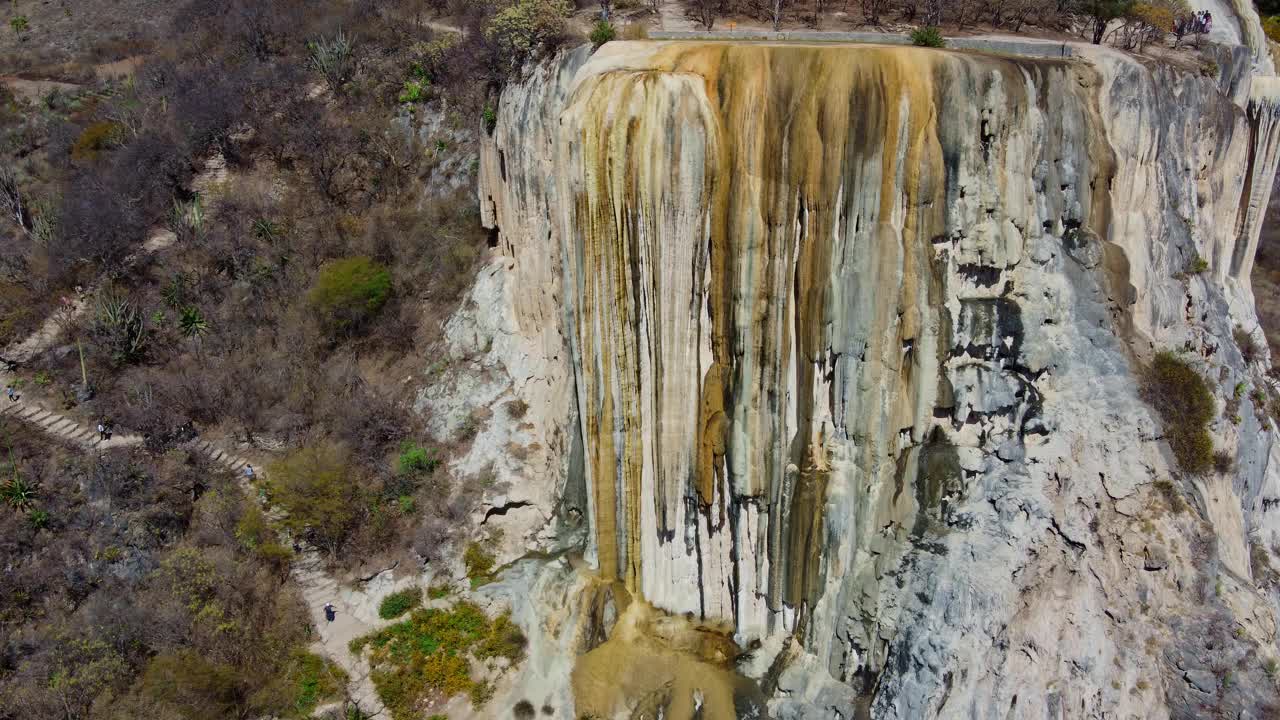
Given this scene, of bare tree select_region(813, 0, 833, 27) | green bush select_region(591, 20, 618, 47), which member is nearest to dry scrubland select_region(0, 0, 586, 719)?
green bush select_region(591, 20, 618, 47)

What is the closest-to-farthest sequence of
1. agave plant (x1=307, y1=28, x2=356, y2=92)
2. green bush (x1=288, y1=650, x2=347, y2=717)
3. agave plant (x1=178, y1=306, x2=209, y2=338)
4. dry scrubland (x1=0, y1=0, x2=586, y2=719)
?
green bush (x1=288, y1=650, x2=347, y2=717)
dry scrubland (x1=0, y1=0, x2=586, y2=719)
agave plant (x1=178, y1=306, x2=209, y2=338)
agave plant (x1=307, y1=28, x2=356, y2=92)

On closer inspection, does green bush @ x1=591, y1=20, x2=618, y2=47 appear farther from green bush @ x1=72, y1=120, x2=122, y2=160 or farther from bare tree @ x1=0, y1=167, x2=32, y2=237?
green bush @ x1=72, y1=120, x2=122, y2=160

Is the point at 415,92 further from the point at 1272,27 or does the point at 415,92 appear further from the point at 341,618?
the point at 1272,27

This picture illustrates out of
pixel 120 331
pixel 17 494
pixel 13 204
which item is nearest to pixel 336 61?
pixel 13 204

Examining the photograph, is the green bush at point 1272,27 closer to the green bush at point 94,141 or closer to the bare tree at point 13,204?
the green bush at point 94,141

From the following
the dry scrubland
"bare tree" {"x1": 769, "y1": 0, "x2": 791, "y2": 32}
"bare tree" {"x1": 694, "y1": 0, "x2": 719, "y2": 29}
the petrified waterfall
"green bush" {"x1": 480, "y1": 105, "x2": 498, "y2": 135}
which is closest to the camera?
the petrified waterfall

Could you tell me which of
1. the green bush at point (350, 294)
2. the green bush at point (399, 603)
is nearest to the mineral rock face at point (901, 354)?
the green bush at point (399, 603)
